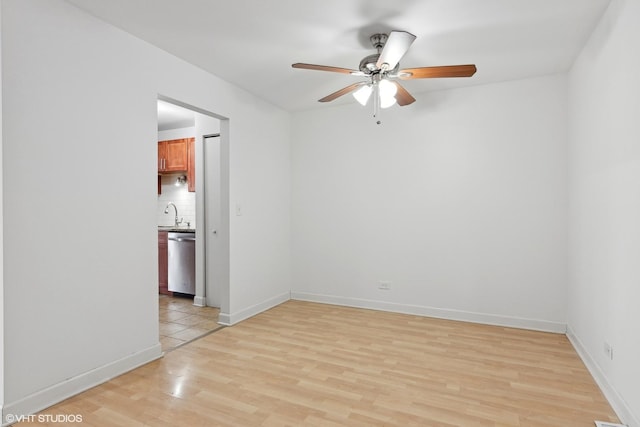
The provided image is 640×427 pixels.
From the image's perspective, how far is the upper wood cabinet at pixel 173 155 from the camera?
554 centimetres

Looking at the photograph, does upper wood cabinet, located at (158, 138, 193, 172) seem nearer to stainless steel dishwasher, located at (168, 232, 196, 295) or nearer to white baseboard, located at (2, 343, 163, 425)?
stainless steel dishwasher, located at (168, 232, 196, 295)

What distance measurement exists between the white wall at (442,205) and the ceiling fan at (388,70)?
3.28ft

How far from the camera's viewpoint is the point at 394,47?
228cm

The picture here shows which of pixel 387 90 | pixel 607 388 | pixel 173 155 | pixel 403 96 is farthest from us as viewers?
pixel 173 155

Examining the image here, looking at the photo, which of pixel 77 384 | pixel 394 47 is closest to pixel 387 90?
pixel 394 47

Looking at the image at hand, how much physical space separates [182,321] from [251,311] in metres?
0.72

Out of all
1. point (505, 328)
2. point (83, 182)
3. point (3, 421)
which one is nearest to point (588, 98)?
point (505, 328)

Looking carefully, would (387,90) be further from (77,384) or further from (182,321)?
(182,321)

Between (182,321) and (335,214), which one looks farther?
(335,214)

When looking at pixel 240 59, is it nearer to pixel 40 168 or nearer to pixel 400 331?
pixel 40 168

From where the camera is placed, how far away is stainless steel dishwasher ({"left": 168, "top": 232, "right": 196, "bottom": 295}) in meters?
4.75

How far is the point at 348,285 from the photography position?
4.41m
